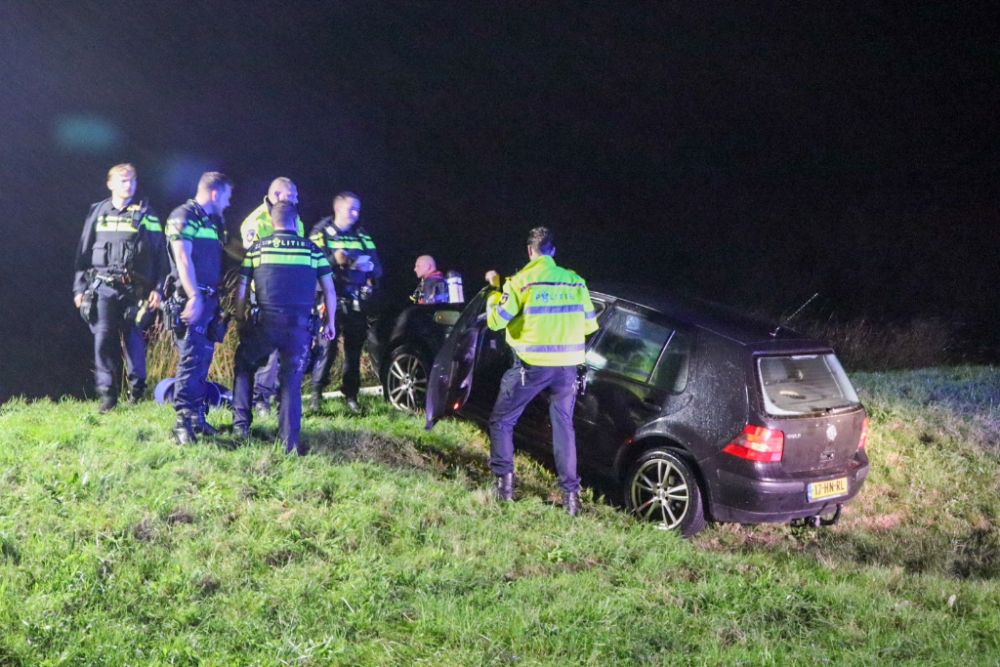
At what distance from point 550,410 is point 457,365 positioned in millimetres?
797

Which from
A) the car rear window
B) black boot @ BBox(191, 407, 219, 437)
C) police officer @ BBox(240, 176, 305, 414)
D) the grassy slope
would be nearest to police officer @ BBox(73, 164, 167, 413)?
the grassy slope

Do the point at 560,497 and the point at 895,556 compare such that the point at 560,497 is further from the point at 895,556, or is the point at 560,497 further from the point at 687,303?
the point at 895,556

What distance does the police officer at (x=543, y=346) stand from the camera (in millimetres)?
5871

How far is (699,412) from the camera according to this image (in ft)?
18.5

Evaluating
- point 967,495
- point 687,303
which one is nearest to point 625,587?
point 687,303

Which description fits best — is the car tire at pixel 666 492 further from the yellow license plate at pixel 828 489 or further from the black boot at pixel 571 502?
the yellow license plate at pixel 828 489

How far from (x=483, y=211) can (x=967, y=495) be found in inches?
618

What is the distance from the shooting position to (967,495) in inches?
281

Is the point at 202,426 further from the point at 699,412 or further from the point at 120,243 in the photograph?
the point at 699,412

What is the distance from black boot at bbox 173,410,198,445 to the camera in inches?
244

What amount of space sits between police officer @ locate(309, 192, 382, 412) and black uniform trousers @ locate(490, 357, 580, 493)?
224 cm

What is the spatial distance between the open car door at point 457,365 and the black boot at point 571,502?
3.47ft

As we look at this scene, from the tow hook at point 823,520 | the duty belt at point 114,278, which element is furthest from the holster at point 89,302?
the tow hook at point 823,520

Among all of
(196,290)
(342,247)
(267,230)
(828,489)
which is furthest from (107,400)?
(828,489)
